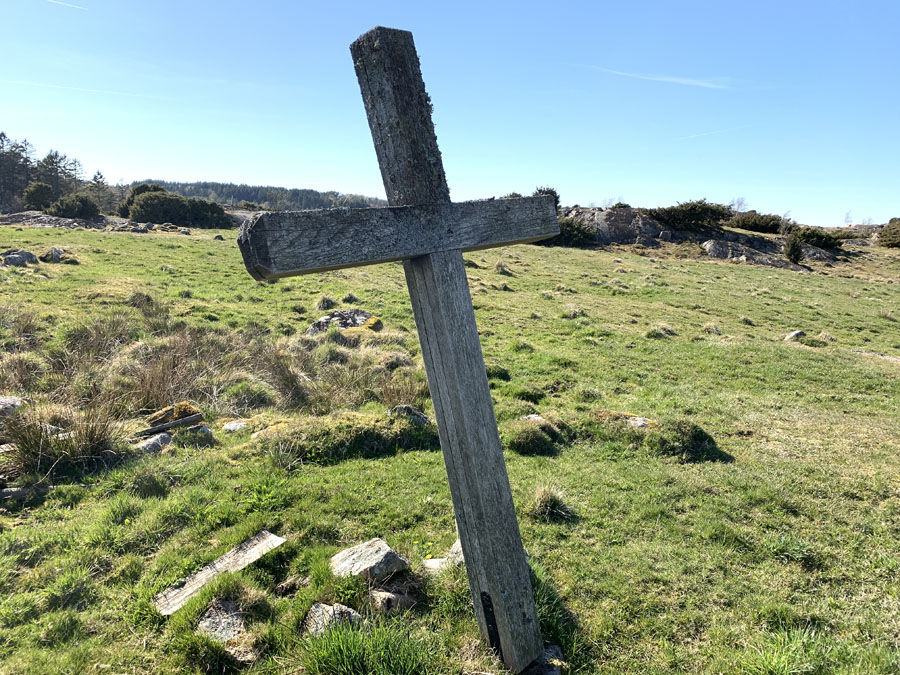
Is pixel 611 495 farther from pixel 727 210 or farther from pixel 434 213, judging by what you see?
pixel 727 210

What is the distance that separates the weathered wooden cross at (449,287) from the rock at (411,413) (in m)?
4.58

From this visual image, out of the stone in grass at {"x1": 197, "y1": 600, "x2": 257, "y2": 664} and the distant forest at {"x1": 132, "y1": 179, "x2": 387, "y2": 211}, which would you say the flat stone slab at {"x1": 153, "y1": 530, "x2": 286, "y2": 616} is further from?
the distant forest at {"x1": 132, "y1": 179, "x2": 387, "y2": 211}

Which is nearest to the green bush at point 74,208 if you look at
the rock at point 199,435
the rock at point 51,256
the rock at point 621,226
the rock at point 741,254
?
the rock at point 51,256

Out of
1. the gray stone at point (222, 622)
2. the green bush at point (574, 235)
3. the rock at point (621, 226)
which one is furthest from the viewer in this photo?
the rock at point (621, 226)

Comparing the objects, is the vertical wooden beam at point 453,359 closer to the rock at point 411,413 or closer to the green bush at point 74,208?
the rock at point 411,413

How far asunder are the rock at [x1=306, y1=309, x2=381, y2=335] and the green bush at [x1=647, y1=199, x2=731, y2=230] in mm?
41927

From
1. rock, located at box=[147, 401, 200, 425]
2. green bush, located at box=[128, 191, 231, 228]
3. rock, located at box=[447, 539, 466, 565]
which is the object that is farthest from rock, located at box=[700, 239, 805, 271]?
green bush, located at box=[128, 191, 231, 228]

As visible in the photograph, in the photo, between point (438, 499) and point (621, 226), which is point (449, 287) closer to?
point (438, 499)

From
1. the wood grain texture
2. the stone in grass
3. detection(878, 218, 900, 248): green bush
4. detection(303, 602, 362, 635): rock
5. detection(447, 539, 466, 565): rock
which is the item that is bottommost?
detection(878, 218, 900, 248): green bush

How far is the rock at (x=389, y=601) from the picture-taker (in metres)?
3.75

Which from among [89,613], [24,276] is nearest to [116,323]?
[24,276]

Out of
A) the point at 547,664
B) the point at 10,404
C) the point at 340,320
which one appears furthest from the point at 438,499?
the point at 340,320

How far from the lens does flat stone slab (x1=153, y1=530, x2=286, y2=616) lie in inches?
151

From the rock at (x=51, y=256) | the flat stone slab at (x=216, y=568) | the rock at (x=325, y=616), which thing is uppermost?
the rock at (x=51, y=256)
